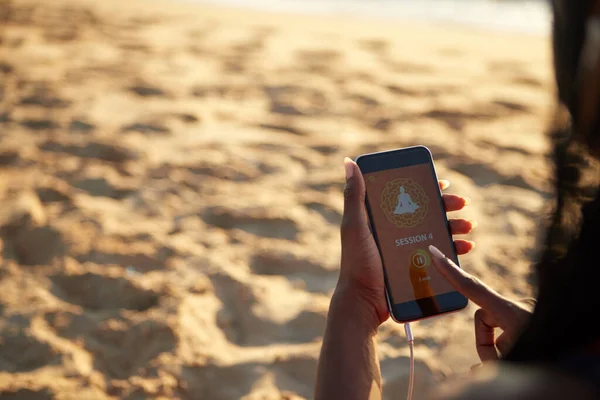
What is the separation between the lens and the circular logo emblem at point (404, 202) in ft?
5.60

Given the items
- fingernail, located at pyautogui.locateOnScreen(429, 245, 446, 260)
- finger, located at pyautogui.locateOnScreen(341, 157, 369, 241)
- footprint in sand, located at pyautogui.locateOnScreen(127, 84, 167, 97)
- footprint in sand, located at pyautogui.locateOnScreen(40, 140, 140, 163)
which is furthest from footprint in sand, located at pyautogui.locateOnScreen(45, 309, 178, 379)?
footprint in sand, located at pyautogui.locateOnScreen(127, 84, 167, 97)

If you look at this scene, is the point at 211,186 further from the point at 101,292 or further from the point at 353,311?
the point at 353,311

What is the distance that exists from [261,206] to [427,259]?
132 cm

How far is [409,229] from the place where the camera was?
171 centimetres

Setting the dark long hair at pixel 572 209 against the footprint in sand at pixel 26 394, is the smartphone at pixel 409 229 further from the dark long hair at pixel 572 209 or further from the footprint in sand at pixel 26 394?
the footprint in sand at pixel 26 394

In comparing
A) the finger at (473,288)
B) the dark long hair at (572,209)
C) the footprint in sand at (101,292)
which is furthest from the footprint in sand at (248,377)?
the dark long hair at (572,209)

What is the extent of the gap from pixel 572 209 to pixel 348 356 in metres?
0.69

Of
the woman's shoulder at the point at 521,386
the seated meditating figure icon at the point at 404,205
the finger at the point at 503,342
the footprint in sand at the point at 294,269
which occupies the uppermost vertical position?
the woman's shoulder at the point at 521,386

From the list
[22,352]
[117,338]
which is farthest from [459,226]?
[22,352]

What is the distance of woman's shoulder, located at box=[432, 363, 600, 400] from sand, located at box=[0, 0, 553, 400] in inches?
50.7

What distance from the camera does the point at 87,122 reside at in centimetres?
345

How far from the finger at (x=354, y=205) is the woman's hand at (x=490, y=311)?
0.67 feet

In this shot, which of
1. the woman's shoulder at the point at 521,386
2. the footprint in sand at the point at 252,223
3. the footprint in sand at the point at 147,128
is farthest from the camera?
the footprint in sand at the point at 147,128

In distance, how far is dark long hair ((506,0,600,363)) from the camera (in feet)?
2.83
